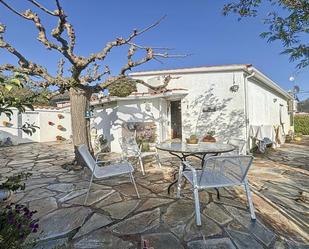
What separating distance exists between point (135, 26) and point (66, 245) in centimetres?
508

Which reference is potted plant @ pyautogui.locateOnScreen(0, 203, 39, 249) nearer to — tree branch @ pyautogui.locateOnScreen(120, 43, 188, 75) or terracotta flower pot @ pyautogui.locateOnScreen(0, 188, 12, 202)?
terracotta flower pot @ pyautogui.locateOnScreen(0, 188, 12, 202)

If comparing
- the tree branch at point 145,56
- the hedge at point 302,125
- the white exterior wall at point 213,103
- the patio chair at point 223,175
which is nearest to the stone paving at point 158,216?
the patio chair at point 223,175

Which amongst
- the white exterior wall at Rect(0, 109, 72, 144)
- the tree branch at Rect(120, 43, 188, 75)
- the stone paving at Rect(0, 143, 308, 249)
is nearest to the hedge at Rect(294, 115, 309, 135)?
the stone paving at Rect(0, 143, 308, 249)

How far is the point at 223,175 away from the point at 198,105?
21.5 feet

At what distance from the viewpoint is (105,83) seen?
6.88m

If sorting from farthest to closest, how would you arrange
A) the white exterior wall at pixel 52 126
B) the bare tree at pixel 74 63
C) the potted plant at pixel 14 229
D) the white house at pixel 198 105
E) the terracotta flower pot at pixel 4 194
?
the white exterior wall at pixel 52 126 < the white house at pixel 198 105 < the bare tree at pixel 74 63 < the terracotta flower pot at pixel 4 194 < the potted plant at pixel 14 229

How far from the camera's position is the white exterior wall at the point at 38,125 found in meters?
14.2

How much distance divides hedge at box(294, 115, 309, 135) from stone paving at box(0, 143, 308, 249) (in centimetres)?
1811

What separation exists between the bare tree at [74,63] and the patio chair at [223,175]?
3403mm

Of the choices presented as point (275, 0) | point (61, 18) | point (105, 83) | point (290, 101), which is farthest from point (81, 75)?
point (290, 101)

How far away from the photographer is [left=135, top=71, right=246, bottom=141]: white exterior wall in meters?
8.91

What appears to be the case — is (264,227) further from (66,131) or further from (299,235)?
(66,131)

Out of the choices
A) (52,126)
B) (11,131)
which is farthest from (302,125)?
(11,131)

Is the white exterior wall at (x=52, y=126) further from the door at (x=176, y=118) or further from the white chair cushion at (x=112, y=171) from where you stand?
the white chair cushion at (x=112, y=171)
